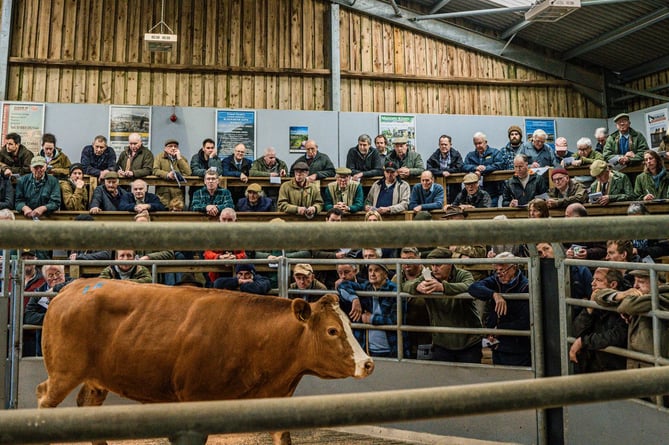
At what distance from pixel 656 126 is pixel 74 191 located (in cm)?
1166

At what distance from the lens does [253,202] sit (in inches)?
313

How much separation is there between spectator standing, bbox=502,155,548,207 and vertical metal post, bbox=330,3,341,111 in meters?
5.06

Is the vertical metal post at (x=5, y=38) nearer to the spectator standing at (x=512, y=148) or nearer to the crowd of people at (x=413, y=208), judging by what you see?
the crowd of people at (x=413, y=208)

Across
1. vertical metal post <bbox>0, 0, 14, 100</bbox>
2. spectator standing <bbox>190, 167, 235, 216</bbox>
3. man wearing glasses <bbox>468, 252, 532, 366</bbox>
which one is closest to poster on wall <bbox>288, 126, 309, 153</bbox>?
spectator standing <bbox>190, 167, 235, 216</bbox>

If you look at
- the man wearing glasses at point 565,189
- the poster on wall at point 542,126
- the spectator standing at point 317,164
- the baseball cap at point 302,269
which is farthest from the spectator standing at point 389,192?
the poster on wall at point 542,126

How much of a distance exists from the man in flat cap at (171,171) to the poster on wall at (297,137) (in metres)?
2.70

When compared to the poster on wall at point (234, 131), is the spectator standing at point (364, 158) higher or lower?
lower

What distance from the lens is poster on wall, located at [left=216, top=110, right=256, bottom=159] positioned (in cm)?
1137

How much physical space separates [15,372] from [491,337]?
13.8 ft

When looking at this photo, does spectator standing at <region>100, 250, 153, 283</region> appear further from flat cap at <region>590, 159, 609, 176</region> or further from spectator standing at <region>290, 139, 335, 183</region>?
flat cap at <region>590, 159, 609, 176</region>

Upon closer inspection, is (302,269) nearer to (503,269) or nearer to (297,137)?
(503,269)

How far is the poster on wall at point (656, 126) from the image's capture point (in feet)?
38.4

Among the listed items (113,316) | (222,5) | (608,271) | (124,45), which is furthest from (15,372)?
(222,5)

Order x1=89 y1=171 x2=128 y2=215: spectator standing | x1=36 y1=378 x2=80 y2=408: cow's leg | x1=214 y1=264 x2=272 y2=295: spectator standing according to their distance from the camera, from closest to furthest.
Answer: x1=36 y1=378 x2=80 y2=408: cow's leg
x1=214 y1=264 x2=272 y2=295: spectator standing
x1=89 y1=171 x2=128 y2=215: spectator standing
